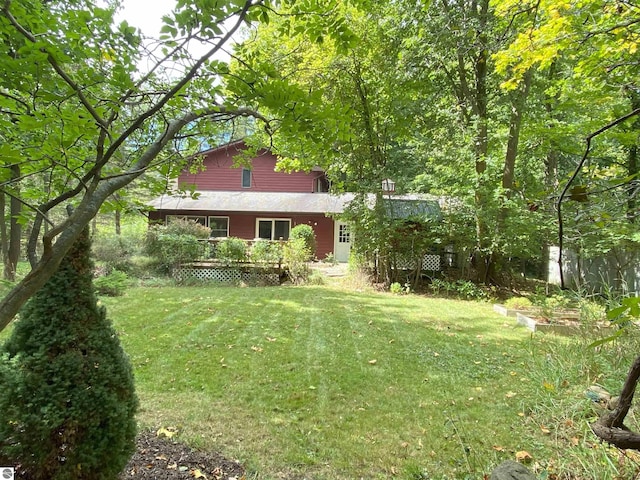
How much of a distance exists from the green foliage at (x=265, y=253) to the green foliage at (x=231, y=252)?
303 millimetres

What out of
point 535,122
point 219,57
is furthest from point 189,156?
point 535,122

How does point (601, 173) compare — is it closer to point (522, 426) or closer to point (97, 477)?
point (522, 426)

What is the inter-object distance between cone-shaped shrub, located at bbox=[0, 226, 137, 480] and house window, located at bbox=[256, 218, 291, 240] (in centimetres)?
1561

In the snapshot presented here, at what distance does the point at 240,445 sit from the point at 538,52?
560 cm

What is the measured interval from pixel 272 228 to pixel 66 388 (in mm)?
15895

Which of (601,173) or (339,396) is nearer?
(601,173)

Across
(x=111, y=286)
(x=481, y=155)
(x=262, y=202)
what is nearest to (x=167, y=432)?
(x=111, y=286)

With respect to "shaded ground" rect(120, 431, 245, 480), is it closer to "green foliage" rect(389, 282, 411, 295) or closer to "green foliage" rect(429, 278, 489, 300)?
"green foliage" rect(389, 282, 411, 295)

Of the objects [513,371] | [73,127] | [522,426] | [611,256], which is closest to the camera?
[73,127]

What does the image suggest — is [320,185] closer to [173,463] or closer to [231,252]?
[231,252]

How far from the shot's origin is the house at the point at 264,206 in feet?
53.5

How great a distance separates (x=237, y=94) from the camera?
1.99 meters

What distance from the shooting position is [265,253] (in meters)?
11.4

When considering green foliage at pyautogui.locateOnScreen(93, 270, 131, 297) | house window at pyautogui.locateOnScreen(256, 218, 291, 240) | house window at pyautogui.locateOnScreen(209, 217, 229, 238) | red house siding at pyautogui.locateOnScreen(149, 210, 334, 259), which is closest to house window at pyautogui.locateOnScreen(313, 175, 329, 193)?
red house siding at pyautogui.locateOnScreen(149, 210, 334, 259)
